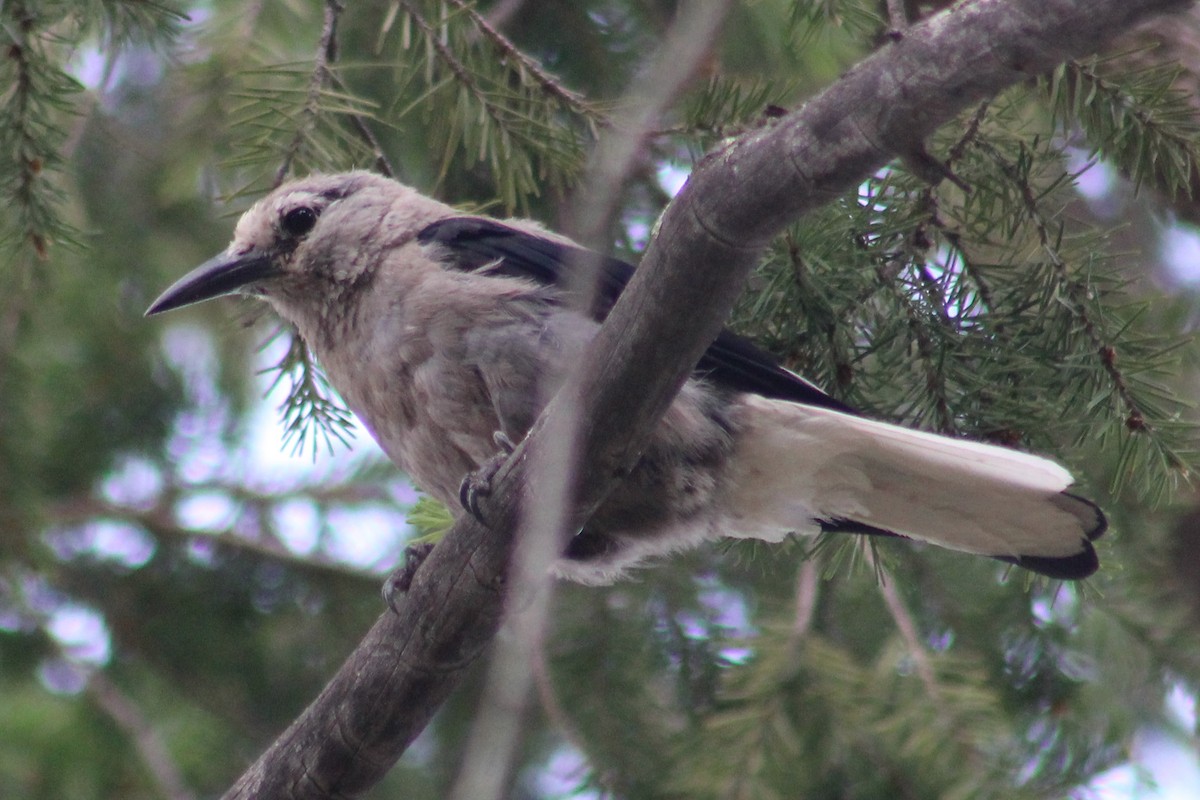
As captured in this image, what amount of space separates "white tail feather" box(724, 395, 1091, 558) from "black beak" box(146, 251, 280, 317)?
1.20m

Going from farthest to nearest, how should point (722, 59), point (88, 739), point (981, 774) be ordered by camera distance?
point (88, 739) < point (722, 59) < point (981, 774)

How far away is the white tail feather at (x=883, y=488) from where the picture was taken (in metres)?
2.32

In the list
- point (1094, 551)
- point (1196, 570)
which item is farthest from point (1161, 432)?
point (1196, 570)

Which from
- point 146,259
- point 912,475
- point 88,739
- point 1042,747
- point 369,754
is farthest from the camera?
point 146,259

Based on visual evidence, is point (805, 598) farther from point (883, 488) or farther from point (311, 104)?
point (311, 104)

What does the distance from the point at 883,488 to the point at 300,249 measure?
1424 mm

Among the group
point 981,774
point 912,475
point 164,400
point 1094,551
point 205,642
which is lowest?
point 981,774

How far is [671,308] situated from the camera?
5.64 feet

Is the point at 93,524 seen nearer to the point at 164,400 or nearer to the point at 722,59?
the point at 164,400

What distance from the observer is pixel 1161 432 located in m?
2.09

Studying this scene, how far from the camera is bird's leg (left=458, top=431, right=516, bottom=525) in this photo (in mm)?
2027

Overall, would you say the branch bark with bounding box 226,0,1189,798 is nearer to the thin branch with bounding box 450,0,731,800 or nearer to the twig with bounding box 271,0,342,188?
Result: the thin branch with bounding box 450,0,731,800

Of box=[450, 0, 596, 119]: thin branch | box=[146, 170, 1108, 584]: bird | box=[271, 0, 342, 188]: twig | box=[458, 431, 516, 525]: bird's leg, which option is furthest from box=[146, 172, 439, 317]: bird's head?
box=[458, 431, 516, 525]: bird's leg

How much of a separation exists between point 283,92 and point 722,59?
5.02ft
